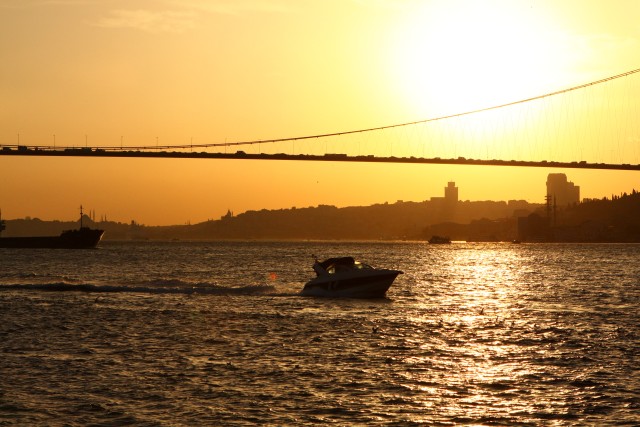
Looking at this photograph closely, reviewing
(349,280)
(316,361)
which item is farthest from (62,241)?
(316,361)

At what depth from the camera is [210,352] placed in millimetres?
32031

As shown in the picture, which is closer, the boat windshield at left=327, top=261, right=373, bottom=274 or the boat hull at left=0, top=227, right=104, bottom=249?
the boat windshield at left=327, top=261, right=373, bottom=274

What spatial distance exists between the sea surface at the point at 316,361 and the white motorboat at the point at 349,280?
4.19ft

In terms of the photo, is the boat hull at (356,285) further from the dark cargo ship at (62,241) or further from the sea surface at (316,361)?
the dark cargo ship at (62,241)

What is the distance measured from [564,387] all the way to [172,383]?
10628 millimetres

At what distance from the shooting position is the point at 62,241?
18650 centimetres

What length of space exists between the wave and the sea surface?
4.48 metres

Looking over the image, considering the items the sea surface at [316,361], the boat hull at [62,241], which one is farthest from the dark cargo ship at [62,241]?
the sea surface at [316,361]

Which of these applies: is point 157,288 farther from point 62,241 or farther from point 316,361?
point 62,241

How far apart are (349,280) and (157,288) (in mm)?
15361

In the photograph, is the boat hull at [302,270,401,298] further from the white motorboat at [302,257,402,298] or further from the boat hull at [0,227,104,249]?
the boat hull at [0,227,104,249]

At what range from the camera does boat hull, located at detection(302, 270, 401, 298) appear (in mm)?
54812

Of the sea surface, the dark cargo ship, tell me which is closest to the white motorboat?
the sea surface

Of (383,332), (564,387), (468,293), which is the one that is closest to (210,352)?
(383,332)
